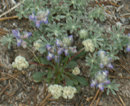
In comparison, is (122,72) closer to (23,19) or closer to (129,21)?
(129,21)

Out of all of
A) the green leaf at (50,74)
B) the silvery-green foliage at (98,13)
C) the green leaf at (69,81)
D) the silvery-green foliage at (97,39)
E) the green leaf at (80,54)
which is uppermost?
the silvery-green foliage at (98,13)

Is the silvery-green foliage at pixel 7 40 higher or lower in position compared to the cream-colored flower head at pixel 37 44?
higher

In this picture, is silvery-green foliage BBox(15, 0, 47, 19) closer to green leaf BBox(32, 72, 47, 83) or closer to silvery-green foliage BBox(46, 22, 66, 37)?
silvery-green foliage BBox(46, 22, 66, 37)

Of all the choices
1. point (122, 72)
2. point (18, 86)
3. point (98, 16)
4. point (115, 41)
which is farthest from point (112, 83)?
point (18, 86)

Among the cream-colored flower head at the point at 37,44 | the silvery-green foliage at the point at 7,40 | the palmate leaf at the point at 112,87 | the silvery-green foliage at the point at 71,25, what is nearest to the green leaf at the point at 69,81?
the palmate leaf at the point at 112,87

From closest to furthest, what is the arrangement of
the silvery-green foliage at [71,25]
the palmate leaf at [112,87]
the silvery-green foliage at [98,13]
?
the palmate leaf at [112,87], the silvery-green foliage at [71,25], the silvery-green foliage at [98,13]

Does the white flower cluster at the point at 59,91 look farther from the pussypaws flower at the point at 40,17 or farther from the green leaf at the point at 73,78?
the pussypaws flower at the point at 40,17

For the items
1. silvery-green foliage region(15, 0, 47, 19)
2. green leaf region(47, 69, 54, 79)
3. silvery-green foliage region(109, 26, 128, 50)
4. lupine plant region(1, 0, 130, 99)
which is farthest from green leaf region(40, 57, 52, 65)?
silvery-green foliage region(109, 26, 128, 50)

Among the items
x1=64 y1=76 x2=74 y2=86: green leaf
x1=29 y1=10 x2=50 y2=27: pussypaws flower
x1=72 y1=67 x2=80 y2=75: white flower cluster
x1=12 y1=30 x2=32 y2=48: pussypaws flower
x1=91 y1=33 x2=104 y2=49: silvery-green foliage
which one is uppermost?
x1=29 y1=10 x2=50 y2=27: pussypaws flower
